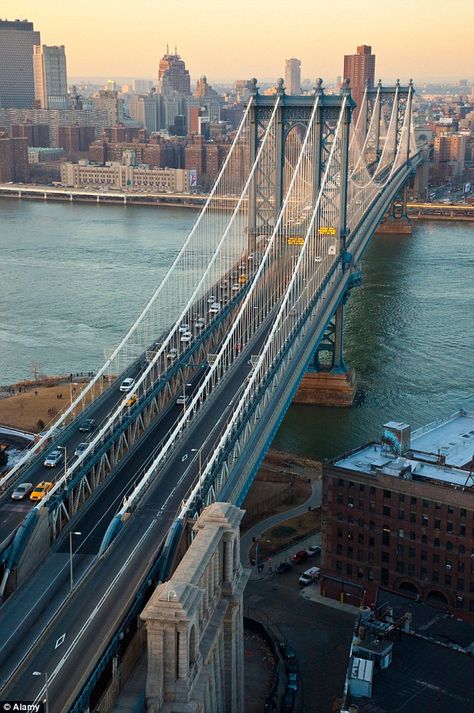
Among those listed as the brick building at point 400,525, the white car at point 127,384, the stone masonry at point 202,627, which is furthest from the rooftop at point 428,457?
the white car at point 127,384

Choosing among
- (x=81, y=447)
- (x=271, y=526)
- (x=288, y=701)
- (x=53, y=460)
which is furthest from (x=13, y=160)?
(x=288, y=701)

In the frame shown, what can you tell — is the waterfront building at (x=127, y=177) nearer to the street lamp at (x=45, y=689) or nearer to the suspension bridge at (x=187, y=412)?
the suspension bridge at (x=187, y=412)

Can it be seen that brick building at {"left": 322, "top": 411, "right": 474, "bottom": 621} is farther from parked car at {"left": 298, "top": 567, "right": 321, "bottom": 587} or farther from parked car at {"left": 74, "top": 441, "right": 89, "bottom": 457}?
parked car at {"left": 74, "top": 441, "right": 89, "bottom": 457}

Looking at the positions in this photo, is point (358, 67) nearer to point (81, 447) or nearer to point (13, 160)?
point (13, 160)

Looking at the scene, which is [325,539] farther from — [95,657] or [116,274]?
[116,274]

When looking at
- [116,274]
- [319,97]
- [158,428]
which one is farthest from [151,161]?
[158,428]

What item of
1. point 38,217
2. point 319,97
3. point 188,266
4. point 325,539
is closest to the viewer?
point 325,539
